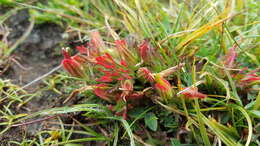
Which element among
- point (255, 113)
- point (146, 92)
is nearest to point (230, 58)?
point (255, 113)

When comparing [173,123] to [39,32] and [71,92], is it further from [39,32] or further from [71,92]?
[39,32]

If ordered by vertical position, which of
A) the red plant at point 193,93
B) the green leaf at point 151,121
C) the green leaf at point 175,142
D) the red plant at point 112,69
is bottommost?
the green leaf at point 175,142

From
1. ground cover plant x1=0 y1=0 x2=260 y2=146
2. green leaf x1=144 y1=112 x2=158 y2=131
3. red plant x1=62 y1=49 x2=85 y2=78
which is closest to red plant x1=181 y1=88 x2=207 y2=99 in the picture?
ground cover plant x1=0 y1=0 x2=260 y2=146

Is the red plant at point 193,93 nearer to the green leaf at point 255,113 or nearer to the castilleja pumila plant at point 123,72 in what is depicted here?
Answer: the castilleja pumila plant at point 123,72

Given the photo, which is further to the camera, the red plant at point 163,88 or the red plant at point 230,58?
the red plant at point 230,58

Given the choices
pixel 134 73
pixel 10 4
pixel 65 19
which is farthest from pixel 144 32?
pixel 10 4

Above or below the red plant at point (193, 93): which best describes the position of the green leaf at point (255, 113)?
below

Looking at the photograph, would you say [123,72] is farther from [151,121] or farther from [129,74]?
Result: [151,121]

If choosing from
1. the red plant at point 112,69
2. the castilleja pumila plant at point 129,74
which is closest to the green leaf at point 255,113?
the castilleja pumila plant at point 129,74
